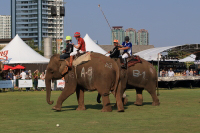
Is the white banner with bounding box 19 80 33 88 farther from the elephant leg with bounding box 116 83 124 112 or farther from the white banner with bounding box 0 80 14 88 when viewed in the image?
the elephant leg with bounding box 116 83 124 112

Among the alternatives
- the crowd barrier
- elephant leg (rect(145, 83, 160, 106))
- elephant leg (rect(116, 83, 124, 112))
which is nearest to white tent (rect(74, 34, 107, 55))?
the crowd barrier

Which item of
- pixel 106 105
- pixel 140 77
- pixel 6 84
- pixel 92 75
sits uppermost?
pixel 92 75

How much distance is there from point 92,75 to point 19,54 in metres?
33.0

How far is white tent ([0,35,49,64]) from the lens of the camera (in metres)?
47.0

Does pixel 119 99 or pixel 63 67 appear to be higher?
pixel 63 67

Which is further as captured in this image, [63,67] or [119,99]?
[63,67]

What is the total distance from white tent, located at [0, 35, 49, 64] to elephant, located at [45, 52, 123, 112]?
3047 cm

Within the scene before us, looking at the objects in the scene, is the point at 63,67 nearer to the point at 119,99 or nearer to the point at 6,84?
the point at 119,99

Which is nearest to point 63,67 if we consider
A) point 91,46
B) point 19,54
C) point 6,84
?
point 6,84

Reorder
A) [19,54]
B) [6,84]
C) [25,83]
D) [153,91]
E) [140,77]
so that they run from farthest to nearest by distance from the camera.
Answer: [19,54] < [25,83] < [6,84] < [153,91] < [140,77]

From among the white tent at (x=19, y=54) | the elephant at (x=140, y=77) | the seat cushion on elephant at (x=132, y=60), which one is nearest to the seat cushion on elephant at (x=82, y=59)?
the elephant at (x=140, y=77)

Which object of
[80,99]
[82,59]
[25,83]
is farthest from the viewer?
[25,83]

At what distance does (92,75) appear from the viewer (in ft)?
53.7

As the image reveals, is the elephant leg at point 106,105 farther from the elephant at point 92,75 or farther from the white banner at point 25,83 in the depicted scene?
the white banner at point 25,83
